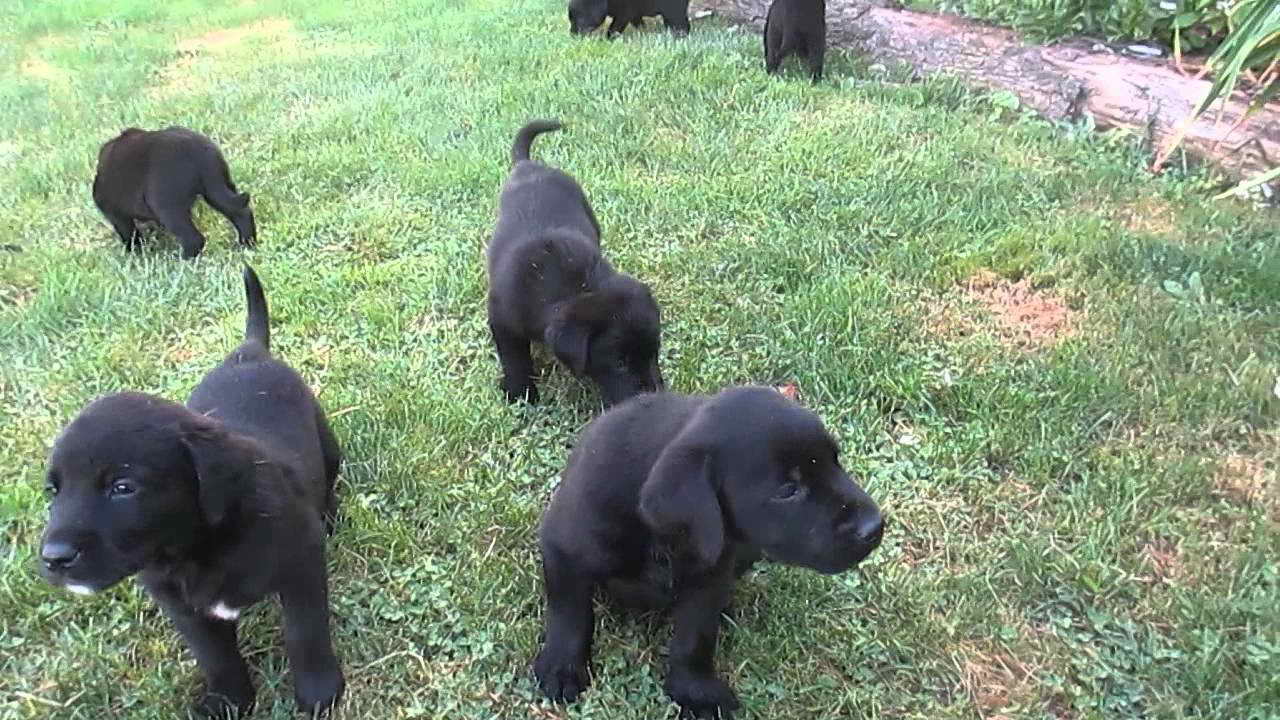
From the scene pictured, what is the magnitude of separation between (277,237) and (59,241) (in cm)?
114

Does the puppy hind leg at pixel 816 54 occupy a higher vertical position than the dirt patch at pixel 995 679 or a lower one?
higher

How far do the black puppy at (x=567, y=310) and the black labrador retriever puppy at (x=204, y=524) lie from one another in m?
1.09

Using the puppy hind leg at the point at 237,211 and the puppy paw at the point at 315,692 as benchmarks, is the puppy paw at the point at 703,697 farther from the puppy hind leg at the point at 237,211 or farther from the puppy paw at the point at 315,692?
the puppy hind leg at the point at 237,211

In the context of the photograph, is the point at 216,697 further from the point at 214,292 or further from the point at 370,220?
the point at 370,220

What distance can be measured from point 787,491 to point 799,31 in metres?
5.34

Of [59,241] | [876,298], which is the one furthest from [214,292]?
[876,298]

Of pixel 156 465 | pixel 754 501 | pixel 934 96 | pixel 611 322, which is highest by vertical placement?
pixel 156 465

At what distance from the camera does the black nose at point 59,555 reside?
2166mm

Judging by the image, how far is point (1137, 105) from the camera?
6.00 meters

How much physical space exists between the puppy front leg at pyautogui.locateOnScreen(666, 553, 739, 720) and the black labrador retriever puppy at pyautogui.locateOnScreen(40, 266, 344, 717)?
34.0 inches

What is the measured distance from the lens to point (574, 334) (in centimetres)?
360

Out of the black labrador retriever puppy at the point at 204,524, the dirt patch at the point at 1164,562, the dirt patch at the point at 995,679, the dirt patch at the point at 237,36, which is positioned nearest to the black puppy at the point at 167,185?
the black labrador retriever puppy at the point at 204,524

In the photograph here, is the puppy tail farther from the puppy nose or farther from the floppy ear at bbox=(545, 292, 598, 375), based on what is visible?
the puppy nose

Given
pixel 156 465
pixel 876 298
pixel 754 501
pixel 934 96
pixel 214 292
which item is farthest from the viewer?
pixel 934 96
